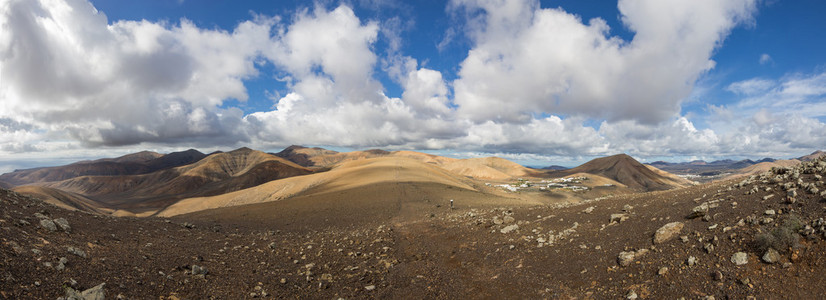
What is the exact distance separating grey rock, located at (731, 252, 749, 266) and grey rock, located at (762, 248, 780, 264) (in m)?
0.26

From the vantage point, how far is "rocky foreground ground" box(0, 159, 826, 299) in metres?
6.12

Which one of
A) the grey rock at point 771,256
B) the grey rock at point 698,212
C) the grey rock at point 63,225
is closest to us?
the grey rock at point 771,256

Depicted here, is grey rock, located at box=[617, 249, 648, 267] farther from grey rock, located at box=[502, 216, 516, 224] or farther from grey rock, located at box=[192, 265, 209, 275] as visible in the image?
grey rock, located at box=[192, 265, 209, 275]

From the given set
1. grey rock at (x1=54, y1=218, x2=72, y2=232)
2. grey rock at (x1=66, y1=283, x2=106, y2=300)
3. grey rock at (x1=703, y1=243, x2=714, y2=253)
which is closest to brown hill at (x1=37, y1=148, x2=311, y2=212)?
grey rock at (x1=54, y1=218, x2=72, y2=232)

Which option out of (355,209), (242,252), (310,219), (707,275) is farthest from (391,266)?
(355,209)

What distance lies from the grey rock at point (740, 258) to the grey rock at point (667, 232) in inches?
58.7

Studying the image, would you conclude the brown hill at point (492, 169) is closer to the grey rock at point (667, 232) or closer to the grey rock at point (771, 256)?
the grey rock at point (667, 232)

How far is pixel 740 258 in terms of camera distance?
6.27m

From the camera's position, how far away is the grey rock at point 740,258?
6186mm

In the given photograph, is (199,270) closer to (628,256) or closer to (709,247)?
(628,256)

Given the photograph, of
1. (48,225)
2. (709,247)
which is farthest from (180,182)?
(709,247)

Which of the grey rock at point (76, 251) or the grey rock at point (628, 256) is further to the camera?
the grey rock at point (76, 251)

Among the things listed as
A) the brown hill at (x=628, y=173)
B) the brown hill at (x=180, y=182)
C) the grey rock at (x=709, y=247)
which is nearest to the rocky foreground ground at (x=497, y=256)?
the grey rock at (x=709, y=247)

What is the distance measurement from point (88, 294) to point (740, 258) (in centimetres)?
1300
